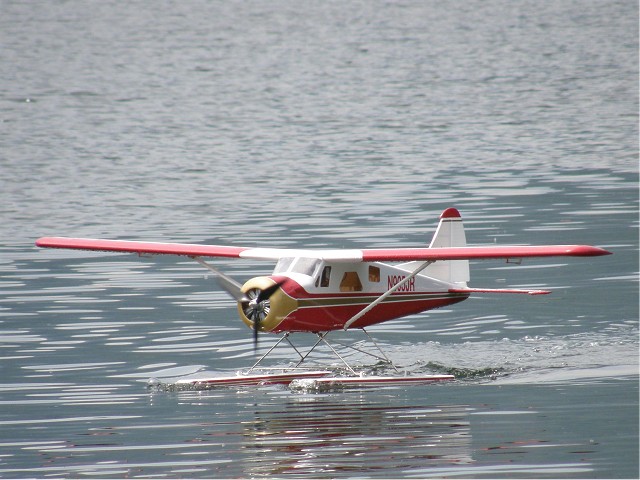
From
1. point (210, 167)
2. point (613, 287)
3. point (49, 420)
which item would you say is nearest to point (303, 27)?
point (210, 167)

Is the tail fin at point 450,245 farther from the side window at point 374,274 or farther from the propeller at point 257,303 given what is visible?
the propeller at point 257,303

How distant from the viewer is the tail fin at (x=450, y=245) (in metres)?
18.6

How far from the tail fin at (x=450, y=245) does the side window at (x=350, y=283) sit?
71.8 inches

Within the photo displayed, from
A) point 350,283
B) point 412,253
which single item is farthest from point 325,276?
point 412,253

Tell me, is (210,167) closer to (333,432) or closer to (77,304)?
(77,304)

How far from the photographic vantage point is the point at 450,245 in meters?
18.8

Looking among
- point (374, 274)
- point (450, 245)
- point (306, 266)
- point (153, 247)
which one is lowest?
point (374, 274)

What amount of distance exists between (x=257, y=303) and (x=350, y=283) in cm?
155

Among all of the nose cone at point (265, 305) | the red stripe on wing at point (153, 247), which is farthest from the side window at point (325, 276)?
the red stripe on wing at point (153, 247)

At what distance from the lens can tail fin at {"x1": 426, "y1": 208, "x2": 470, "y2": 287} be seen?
18.6 meters

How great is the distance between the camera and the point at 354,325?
56.7 ft

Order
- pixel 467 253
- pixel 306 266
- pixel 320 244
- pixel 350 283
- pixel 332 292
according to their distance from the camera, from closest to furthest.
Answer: pixel 467 253 < pixel 306 266 < pixel 332 292 < pixel 350 283 < pixel 320 244

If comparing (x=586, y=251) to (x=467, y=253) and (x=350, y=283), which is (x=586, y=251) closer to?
(x=467, y=253)

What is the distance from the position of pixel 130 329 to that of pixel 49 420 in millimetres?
5468
